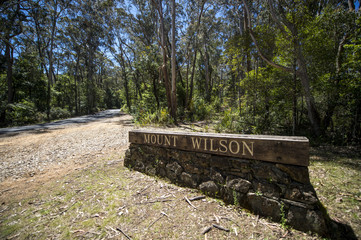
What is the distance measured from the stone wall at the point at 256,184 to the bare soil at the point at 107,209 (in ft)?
0.41

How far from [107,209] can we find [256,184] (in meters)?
2.25

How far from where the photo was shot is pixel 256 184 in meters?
2.04

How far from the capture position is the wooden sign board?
1.79 m

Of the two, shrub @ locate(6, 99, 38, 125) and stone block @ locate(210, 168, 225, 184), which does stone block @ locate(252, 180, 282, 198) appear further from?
shrub @ locate(6, 99, 38, 125)

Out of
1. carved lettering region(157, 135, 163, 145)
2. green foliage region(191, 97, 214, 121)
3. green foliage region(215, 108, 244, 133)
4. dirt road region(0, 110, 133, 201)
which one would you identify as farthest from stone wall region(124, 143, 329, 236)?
green foliage region(191, 97, 214, 121)

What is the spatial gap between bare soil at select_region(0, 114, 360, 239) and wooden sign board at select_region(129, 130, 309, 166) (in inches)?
30.7

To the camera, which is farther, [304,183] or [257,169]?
[257,169]

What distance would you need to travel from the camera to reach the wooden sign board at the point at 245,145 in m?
1.79

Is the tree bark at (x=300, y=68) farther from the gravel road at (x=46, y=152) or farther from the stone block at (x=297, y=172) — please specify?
the gravel road at (x=46, y=152)

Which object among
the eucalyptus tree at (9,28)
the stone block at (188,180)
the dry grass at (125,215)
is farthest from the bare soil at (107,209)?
the eucalyptus tree at (9,28)

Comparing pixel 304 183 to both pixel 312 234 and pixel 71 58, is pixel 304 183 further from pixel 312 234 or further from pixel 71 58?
pixel 71 58

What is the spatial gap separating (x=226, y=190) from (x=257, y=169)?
0.58 metres

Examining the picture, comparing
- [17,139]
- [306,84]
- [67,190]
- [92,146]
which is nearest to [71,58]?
[17,139]

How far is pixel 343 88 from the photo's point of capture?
188 inches
